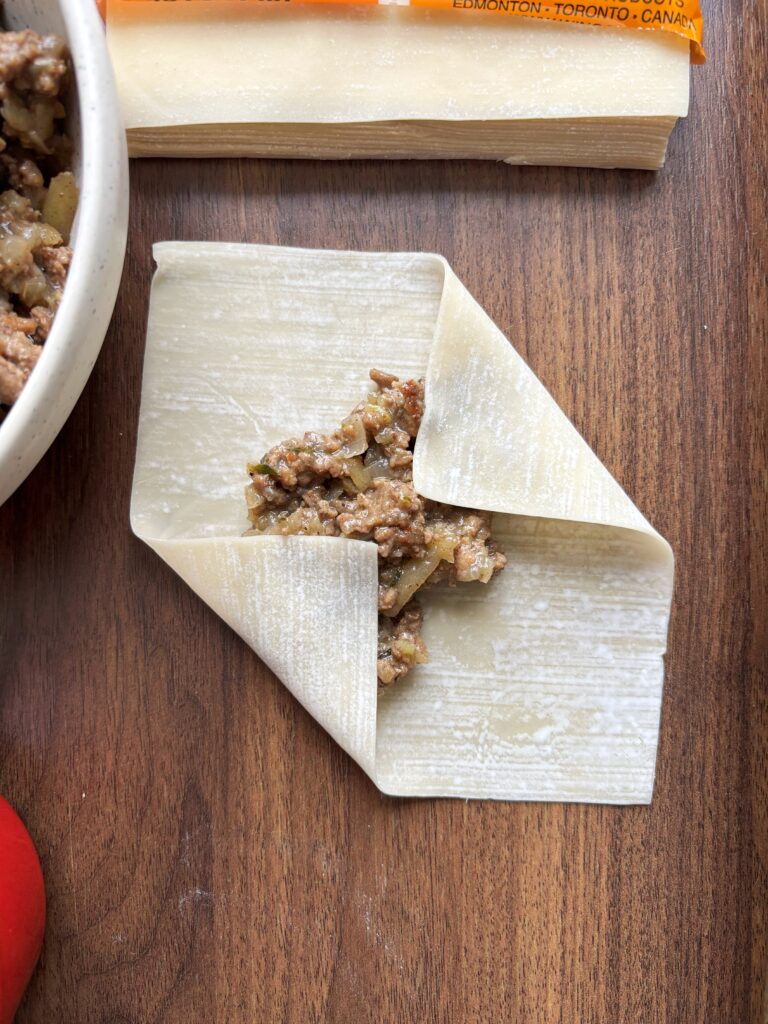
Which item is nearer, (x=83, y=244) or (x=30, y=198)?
(x=83, y=244)


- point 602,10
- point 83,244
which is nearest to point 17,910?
point 83,244

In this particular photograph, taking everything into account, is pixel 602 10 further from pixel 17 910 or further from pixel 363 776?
pixel 17 910

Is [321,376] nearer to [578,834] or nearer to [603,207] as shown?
[603,207]

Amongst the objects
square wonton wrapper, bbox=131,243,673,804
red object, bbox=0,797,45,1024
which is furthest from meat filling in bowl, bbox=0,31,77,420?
red object, bbox=0,797,45,1024

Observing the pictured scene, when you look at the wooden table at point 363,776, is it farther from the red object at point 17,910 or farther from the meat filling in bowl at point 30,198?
the meat filling in bowl at point 30,198

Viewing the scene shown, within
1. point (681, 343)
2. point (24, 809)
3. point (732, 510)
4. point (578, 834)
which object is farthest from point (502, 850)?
point (681, 343)

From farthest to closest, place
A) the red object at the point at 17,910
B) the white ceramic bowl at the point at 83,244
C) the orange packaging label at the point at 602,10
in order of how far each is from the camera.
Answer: the orange packaging label at the point at 602,10 < the red object at the point at 17,910 < the white ceramic bowl at the point at 83,244

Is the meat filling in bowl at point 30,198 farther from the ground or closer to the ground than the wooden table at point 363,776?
farther from the ground

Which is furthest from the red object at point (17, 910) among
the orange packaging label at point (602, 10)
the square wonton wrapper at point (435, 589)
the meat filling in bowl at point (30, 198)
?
the orange packaging label at point (602, 10)
